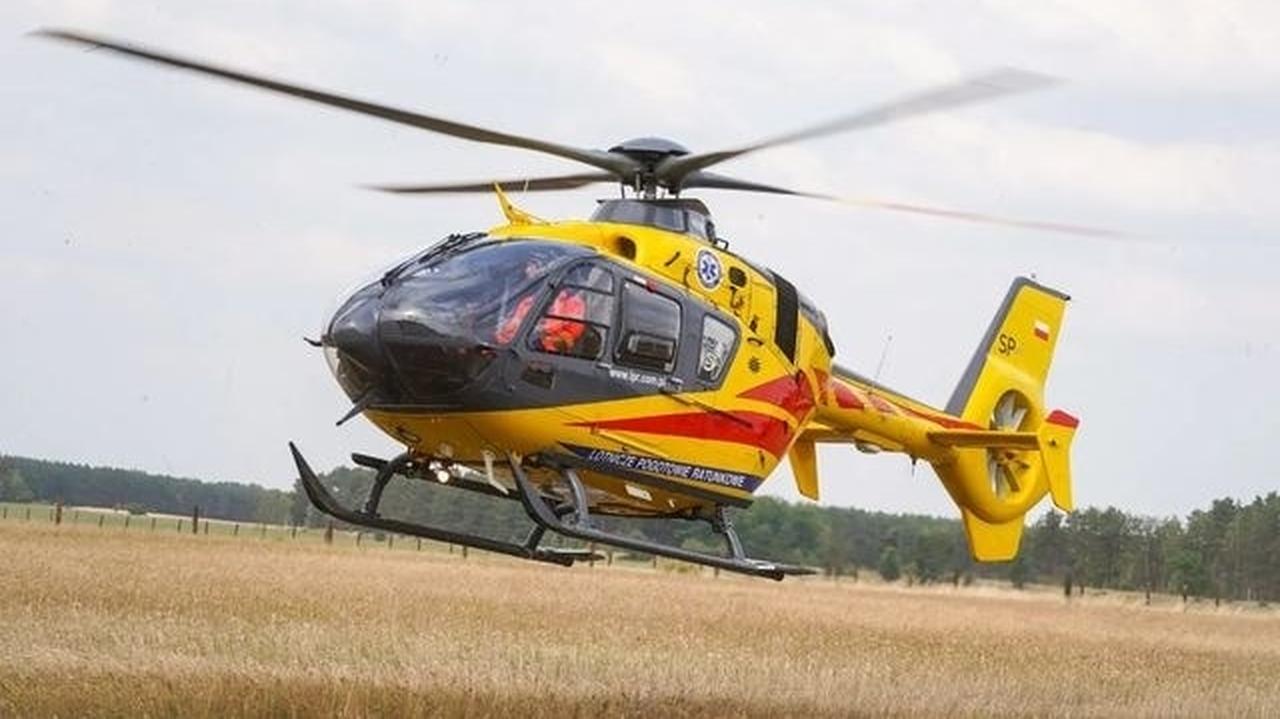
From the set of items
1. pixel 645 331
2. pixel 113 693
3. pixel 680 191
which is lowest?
pixel 113 693

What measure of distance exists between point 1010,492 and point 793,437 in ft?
15.6

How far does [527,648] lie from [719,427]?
347 inches

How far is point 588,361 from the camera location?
54.3 feet

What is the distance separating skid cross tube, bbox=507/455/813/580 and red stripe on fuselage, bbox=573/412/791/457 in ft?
1.98

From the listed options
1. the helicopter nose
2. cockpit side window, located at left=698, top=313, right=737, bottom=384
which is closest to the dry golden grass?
the helicopter nose

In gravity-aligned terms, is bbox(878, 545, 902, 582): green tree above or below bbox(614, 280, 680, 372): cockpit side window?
below

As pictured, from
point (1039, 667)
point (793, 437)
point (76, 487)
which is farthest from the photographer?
point (76, 487)

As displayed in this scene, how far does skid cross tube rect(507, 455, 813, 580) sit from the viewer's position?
16.2 meters

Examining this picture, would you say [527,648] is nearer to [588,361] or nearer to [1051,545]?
[588,361]

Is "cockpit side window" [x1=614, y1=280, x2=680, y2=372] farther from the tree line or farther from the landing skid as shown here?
the tree line

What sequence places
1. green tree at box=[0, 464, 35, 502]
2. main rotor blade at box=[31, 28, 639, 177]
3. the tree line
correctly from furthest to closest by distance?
green tree at box=[0, 464, 35, 502] < the tree line < main rotor blade at box=[31, 28, 639, 177]

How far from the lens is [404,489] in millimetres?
69688

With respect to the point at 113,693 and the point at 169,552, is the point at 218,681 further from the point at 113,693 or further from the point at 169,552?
the point at 169,552

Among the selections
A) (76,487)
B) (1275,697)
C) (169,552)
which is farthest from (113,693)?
(76,487)
